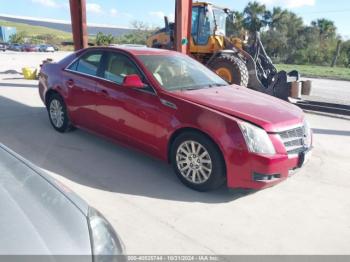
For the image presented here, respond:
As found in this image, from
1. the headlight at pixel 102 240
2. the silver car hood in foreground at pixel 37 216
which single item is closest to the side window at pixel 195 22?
the silver car hood in foreground at pixel 37 216

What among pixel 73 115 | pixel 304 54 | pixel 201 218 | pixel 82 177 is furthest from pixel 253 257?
pixel 304 54

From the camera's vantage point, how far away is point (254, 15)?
45.9 metres

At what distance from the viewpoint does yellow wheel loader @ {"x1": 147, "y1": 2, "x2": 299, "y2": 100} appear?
9.64 m

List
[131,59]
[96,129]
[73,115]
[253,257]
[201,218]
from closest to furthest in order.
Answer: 1. [253,257]
2. [201,218]
3. [131,59]
4. [96,129]
5. [73,115]

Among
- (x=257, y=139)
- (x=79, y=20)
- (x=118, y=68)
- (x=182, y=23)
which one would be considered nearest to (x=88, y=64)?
(x=118, y=68)

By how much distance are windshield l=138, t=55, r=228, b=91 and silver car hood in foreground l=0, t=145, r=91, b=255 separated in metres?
2.51

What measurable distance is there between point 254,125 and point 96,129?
2.54 meters

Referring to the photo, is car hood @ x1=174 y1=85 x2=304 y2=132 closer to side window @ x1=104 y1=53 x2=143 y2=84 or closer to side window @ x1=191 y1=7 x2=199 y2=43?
side window @ x1=104 y1=53 x2=143 y2=84

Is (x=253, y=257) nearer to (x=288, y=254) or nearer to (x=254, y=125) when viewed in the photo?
(x=288, y=254)

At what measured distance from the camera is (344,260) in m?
2.90

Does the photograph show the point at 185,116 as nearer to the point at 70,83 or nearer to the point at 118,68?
the point at 118,68

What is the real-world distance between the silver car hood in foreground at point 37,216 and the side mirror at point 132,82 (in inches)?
88.4

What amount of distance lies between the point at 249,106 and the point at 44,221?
2.90 metres

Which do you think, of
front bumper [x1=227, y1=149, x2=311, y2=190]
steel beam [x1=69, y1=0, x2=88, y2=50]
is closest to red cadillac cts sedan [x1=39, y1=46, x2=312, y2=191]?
front bumper [x1=227, y1=149, x2=311, y2=190]
